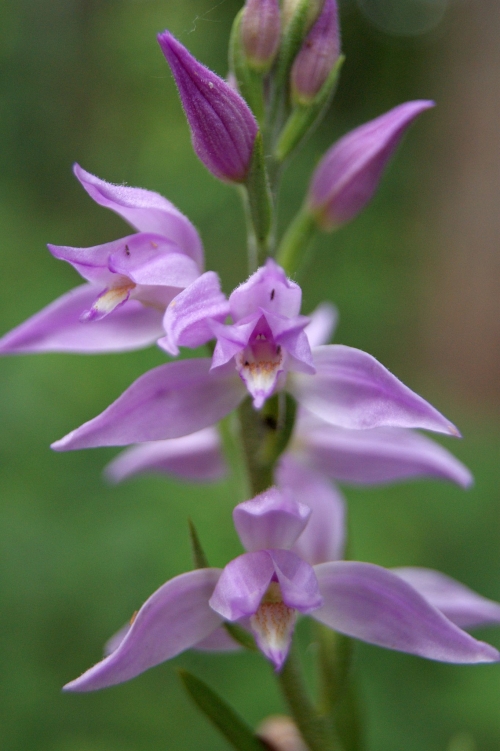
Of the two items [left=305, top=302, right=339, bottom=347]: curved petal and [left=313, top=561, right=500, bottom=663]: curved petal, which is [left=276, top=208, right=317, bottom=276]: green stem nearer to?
[left=305, top=302, right=339, bottom=347]: curved petal

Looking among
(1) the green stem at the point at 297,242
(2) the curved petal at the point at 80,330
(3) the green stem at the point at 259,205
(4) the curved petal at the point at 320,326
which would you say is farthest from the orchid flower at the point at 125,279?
(4) the curved petal at the point at 320,326

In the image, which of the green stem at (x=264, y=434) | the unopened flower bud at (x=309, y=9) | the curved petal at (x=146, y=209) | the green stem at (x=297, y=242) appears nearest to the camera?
the curved petal at (x=146, y=209)

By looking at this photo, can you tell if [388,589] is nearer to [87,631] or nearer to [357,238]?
[87,631]

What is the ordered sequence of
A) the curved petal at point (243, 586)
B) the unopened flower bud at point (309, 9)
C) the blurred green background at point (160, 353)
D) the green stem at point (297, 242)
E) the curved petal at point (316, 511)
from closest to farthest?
the curved petal at point (243, 586) < the unopened flower bud at point (309, 9) < the green stem at point (297, 242) < the curved petal at point (316, 511) < the blurred green background at point (160, 353)

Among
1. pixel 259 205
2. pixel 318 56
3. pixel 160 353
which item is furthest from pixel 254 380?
pixel 160 353

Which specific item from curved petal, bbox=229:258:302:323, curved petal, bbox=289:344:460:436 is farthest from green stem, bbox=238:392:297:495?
curved petal, bbox=229:258:302:323

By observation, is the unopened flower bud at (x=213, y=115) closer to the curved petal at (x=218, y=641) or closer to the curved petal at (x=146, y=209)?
the curved petal at (x=146, y=209)

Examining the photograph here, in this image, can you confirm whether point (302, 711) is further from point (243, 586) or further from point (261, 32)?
point (261, 32)
